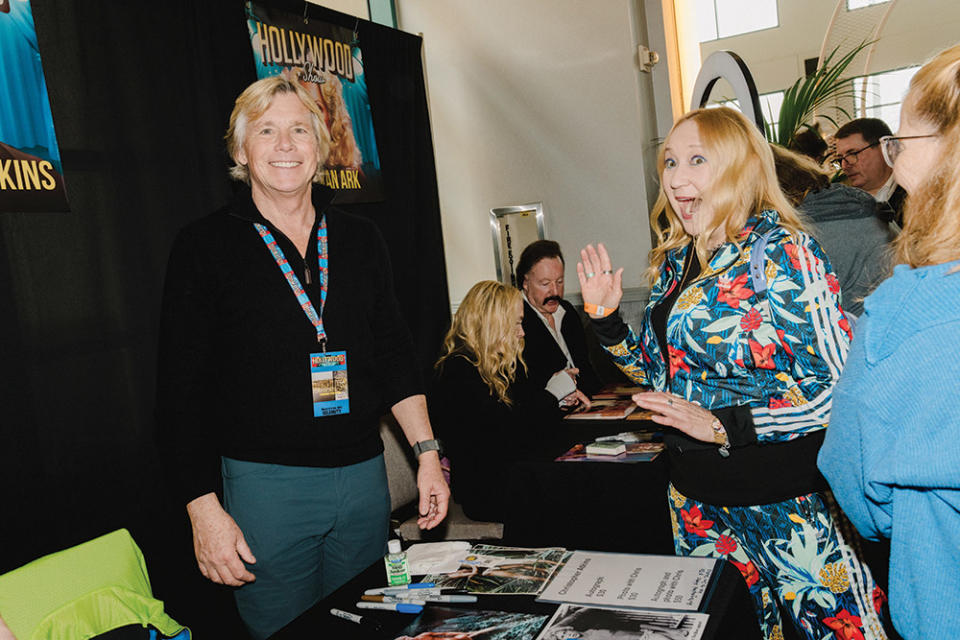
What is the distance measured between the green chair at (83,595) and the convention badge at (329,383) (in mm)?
519

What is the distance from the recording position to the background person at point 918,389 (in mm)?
772

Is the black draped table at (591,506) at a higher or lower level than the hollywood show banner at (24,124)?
lower

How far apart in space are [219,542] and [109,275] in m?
1.47

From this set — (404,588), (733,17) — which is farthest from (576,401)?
(733,17)

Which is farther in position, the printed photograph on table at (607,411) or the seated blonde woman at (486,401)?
the printed photograph on table at (607,411)

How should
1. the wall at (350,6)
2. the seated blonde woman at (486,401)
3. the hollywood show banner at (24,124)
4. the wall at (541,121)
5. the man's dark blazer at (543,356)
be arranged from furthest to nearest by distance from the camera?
the wall at (541,121) → the wall at (350,6) → the man's dark blazer at (543,356) → the seated blonde woman at (486,401) → the hollywood show banner at (24,124)

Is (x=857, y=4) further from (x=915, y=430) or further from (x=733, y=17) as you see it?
(x=915, y=430)

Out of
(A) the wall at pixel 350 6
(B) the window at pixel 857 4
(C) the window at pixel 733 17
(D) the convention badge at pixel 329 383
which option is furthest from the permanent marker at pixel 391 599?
(C) the window at pixel 733 17

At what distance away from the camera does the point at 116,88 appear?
268 cm

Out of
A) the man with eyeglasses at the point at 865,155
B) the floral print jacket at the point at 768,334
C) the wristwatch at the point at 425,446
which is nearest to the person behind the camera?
the floral print jacket at the point at 768,334

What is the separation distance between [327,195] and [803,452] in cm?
125

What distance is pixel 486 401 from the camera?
9.26 feet

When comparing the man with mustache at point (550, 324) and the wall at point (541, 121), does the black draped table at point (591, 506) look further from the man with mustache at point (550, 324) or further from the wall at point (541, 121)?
the wall at point (541, 121)

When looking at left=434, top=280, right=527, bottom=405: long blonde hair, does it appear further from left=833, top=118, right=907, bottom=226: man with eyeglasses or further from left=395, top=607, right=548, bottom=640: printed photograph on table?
left=833, top=118, right=907, bottom=226: man with eyeglasses
